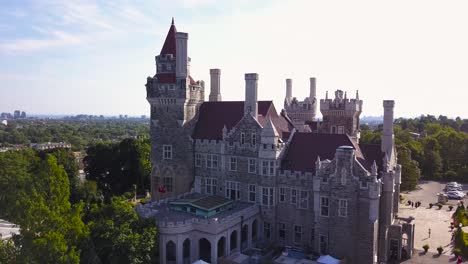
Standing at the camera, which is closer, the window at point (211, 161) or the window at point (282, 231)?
the window at point (282, 231)

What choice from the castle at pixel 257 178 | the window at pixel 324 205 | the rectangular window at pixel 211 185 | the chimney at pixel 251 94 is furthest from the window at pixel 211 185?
the window at pixel 324 205

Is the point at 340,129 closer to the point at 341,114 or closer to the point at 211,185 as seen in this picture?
the point at 341,114

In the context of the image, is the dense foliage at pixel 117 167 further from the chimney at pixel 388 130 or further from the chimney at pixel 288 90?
the chimney at pixel 388 130

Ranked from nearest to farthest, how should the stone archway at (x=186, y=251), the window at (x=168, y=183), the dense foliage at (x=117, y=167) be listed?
the stone archway at (x=186, y=251) < the window at (x=168, y=183) < the dense foliage at (x=117, y=167)

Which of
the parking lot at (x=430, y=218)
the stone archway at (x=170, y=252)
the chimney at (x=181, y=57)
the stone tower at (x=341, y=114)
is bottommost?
the parking lot at (x=430, y=218)

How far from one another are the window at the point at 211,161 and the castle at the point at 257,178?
0.12m

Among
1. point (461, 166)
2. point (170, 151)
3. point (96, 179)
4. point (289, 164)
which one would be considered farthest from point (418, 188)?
point (96, 179)

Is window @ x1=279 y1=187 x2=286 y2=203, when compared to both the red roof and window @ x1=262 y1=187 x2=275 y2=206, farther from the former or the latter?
the red roof

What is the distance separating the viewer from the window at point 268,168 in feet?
124

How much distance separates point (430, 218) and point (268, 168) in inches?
1178

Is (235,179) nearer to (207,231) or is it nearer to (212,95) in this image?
(207,231)

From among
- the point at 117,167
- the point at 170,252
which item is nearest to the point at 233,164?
the point at 170,252

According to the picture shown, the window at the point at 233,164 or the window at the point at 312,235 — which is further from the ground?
the window at the point at 233,164

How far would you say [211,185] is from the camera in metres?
43.0
